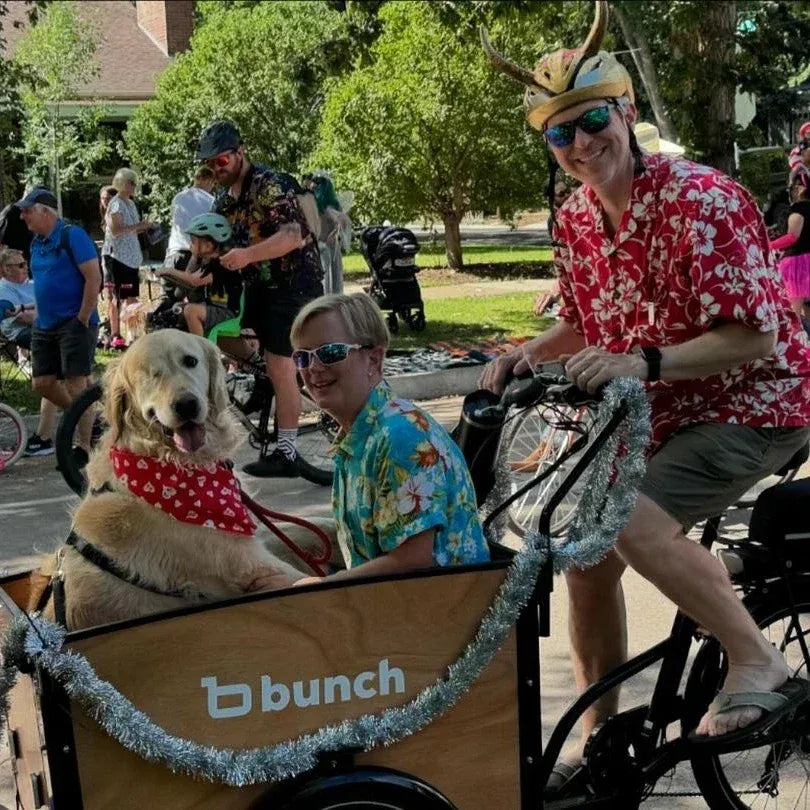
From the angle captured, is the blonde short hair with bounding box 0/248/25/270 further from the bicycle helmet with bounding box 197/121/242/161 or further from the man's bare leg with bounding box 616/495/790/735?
the man's bare leg with bounding box 616/495/790/735

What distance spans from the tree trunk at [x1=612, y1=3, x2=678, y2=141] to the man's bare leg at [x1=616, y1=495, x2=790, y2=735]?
45.2 ft

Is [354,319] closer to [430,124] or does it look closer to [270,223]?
[270,223]

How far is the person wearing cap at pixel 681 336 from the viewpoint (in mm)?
3020

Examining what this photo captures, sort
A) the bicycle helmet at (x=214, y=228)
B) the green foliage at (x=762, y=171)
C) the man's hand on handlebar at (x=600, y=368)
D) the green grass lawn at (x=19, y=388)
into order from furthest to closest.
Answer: the green foliage at (x=762, y=171), the green grass lawn at (x=19, y=388), the bicycle helmet at (x=214, y=228), the man's hand on handlebar at (x=600, y=368)

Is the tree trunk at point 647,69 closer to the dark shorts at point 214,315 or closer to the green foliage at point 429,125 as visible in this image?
the green foliage at point 429,125

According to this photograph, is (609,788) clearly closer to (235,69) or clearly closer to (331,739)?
(331,739)

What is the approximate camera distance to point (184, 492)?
3.35 m

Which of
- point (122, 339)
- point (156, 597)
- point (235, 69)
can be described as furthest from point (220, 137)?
point (235, 69)

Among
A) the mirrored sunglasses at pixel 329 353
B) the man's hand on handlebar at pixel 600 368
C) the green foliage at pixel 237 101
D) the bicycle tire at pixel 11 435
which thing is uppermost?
the green foliage at pixel 237 101

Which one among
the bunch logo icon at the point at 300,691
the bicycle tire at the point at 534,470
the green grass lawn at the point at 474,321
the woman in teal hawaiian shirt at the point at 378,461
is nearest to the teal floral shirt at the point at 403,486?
the woman in teal hawaiian shirt at the point at 378,461

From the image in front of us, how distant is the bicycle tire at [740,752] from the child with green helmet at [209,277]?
4848 mm

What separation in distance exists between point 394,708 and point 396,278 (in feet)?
38.3

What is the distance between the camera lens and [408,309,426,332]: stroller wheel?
46.6 ft

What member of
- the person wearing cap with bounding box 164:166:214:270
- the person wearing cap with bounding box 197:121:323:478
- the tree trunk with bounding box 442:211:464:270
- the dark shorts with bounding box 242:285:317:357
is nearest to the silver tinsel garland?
the person wearing cap with bounding box 197:121:323:478
